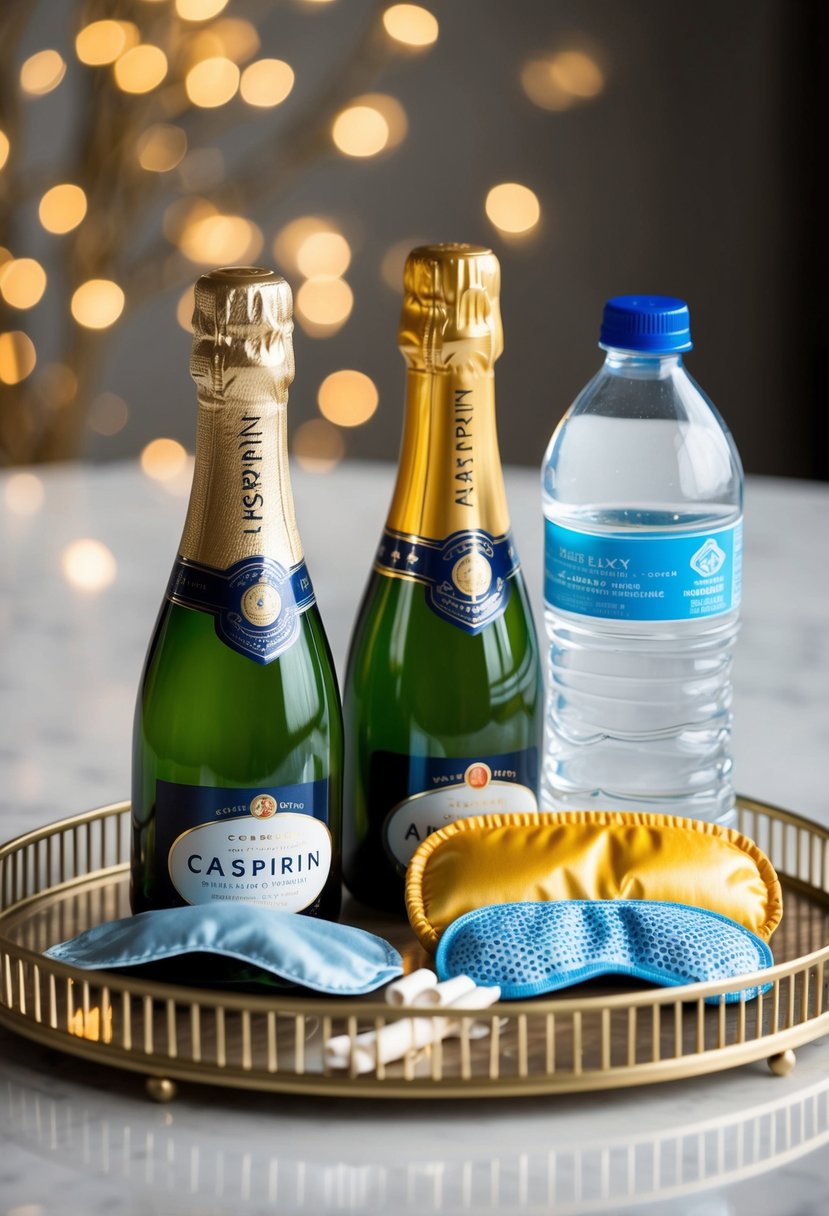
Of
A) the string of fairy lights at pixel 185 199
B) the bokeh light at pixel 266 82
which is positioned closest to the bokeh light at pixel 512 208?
the string of fairy lights at pixel 185 199

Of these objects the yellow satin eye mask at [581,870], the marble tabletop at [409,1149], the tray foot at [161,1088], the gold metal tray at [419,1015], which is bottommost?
the marble tabletop at [409,1149]

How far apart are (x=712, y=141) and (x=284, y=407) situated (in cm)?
238

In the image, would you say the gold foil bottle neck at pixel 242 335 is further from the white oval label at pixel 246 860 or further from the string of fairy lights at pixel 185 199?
the string of fairy lights at pixel 185 199

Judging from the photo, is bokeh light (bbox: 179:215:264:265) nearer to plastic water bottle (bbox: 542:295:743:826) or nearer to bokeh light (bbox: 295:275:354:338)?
bokeh light (bbox: 295:275:354:338)

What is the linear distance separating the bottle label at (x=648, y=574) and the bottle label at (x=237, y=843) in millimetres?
161

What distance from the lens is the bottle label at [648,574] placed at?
0.68 meters

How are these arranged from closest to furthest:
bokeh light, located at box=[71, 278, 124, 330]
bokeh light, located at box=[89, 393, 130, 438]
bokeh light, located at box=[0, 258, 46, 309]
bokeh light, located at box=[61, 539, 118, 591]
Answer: bokeh light, located at box=[61, 539, 118, 591] < bokeh light, located at box=[71, 278, 124, 330] < bokeh light, located at box=[0, 258, 46, 309] < bokeh light, located at box=[89, 393, 130, 438]

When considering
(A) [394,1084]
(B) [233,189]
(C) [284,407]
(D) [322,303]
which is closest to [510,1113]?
(A) [394,1084]

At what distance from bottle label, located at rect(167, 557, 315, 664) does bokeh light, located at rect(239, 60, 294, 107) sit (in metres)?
2.15

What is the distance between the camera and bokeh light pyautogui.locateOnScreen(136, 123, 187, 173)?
2.54 metres

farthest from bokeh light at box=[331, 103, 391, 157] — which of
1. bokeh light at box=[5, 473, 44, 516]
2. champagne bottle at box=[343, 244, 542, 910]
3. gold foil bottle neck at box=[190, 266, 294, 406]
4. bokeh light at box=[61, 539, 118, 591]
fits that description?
gold foil bottle neck at box=[190, 266, 294, 406]

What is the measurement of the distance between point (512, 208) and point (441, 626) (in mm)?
2206

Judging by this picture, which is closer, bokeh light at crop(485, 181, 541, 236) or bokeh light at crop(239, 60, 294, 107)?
bokeh light at crop(239, 60, 294, 107)

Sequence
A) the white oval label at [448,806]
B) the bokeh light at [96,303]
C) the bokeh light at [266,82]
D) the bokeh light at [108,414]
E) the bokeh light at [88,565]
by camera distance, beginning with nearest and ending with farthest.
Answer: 1. the white oval label at [448,806]
2. the bokeh light at [88,565]
3. the bokeh light at [96,303]
4. the bokeh light at [266,82]
5. the bokeh light at [108,414]
